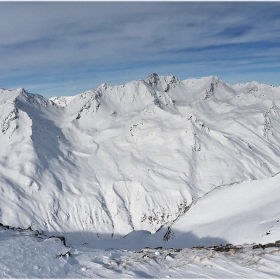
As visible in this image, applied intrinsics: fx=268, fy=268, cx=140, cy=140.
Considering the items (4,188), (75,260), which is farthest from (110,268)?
(4,188)

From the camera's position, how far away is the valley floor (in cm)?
1548

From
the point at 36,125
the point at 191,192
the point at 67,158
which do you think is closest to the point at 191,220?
the point at 191,192

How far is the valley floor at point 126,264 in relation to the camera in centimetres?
1548

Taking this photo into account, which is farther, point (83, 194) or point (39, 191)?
point (83, 194)

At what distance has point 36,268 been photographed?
16078 mm

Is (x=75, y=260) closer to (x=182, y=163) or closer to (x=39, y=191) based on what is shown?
(x=39, y=191)

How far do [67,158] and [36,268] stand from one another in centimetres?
18355

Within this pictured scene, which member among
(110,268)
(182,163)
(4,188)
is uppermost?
(182,163)

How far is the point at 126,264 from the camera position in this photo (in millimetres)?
Answer: 17688

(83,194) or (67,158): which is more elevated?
(67,158)

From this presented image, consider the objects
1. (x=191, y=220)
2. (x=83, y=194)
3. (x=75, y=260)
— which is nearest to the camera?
(x=75, y=260)

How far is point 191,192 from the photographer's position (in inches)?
6890

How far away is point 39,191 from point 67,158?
34.6 meters

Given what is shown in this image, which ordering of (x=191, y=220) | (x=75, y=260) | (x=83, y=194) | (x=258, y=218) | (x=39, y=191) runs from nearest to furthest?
(x=75, y=260), (x=258, y=218), (x=191, y=220), (x=39, y=191), (x=83, y=194)
